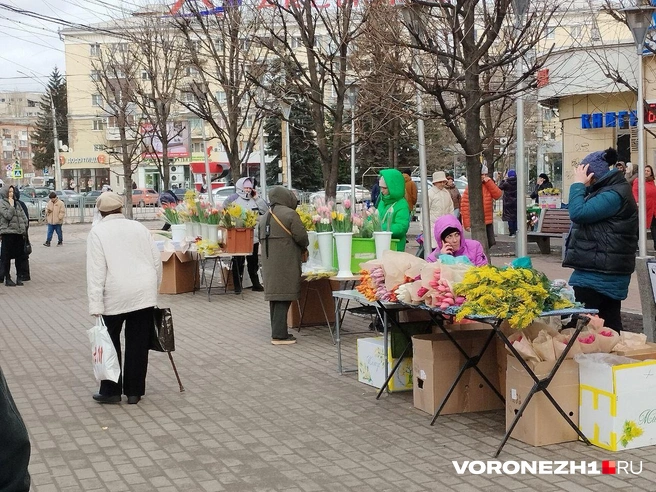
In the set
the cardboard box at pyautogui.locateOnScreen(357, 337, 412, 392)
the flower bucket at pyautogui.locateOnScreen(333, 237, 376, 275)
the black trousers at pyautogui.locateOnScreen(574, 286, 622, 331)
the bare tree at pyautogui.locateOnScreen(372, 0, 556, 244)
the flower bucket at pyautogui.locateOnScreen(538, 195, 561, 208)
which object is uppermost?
the bare tree at pyautogui.locateOnScreen(372, 0, 556, 244)

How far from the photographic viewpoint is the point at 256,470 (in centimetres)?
557

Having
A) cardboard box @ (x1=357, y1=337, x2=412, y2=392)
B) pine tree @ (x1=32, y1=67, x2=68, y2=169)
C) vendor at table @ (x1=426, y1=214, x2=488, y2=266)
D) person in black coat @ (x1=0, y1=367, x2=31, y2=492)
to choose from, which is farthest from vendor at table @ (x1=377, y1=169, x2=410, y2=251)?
pine tree @ (x1=32, y1=67, x2=68, y2=169)

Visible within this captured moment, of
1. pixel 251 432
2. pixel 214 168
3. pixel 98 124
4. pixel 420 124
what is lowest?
pixel 251 432

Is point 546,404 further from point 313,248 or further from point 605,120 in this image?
point 605,120

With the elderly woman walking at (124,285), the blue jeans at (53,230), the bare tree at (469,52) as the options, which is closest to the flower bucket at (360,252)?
the bare tree at (469,52)

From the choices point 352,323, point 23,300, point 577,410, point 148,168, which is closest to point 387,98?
point 352,323

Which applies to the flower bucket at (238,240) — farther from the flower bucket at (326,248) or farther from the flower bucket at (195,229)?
the flower bucket at (326,248)

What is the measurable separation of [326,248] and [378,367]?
275 cm

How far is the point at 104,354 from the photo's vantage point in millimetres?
7129

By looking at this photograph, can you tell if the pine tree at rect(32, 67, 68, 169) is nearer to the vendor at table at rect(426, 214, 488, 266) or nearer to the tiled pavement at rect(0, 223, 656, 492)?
the tiled pavement at rect(0, 223, 656, 492)

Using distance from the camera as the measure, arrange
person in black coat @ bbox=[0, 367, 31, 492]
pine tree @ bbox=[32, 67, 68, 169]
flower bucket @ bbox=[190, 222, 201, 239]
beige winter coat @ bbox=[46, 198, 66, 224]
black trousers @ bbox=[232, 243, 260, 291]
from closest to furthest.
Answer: person in black coat @ bbox=[0, 367, 31, 492], flower bucket @ bbox=[190, 222, 201, 239], black trousers @ bbox=[232, 243, 260, 291], beige winter coat @ bbox=[46, 198, 66, 224], pine tree @ bbox=[32, 67, 68, 169]

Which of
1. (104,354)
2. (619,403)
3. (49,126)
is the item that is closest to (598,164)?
(619,403)

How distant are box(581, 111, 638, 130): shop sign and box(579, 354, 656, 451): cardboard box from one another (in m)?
19.8

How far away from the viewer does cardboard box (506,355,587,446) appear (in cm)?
579
